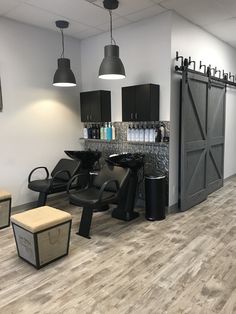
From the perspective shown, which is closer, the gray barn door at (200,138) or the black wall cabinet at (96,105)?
the gray barn door at (200,138)

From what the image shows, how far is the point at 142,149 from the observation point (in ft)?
13.7

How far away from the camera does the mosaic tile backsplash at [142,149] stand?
3.86 m

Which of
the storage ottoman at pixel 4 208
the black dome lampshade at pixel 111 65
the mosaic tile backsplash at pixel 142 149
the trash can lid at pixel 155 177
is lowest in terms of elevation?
the storage ottoman at pixel 4 208

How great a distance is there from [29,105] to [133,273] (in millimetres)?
2986

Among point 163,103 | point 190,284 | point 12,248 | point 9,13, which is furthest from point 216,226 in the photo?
point 9,13

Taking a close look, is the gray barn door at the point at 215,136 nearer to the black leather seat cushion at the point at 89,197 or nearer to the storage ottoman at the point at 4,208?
the black leather seat cushion at the point at 89,197

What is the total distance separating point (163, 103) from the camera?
381 centimetres

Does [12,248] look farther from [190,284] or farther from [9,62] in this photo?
[9,62]

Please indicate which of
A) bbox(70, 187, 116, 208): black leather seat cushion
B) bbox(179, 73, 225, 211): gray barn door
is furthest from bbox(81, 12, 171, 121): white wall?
bbox(70, 187, 116, 208): black leather seat cushion

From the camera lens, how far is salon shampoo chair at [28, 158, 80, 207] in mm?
3886

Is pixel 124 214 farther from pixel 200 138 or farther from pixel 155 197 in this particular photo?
pixel 200 138

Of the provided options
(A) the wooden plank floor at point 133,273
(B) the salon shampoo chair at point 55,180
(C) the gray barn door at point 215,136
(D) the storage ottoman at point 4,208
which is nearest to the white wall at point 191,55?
(C) the gray barn door at point 215,136

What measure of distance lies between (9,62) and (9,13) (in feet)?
2.12

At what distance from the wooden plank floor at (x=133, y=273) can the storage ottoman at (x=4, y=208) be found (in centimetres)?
13
